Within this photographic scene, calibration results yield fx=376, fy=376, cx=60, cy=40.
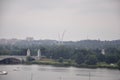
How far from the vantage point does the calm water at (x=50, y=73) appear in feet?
20.2

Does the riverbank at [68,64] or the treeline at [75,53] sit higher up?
the treeline at [75,53]

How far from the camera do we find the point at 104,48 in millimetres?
6191

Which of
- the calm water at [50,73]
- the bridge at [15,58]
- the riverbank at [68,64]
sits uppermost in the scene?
the bridge at [15,58]

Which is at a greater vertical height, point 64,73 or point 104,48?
point 104,48

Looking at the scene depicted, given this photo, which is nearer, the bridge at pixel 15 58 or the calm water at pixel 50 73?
the calm water at pixel 50 73

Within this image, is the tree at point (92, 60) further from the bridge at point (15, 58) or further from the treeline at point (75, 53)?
the bridge at point (15, 58)

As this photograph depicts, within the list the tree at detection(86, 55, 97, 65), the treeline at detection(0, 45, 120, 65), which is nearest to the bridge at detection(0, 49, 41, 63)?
the treeline at detection(0, 45, 120, 65)

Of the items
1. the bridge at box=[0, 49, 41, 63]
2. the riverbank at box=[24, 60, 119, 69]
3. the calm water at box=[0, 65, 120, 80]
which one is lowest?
the calm water at box=[0, 65, 120, 80]

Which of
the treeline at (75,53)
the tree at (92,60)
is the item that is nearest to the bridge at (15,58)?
the treeline at (75,53)

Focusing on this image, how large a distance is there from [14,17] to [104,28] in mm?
1503

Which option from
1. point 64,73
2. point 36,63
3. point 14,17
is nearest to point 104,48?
point 64,73

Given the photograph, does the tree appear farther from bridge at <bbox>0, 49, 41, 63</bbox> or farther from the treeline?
bridge at <bbox>0, 49, 41, 63</bbox>

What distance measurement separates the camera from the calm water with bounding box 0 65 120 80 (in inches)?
242

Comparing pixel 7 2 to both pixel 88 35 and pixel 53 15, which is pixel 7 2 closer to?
pixel 53 15
